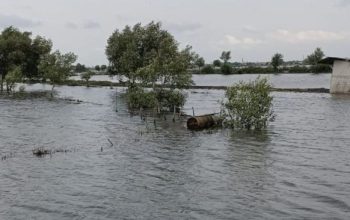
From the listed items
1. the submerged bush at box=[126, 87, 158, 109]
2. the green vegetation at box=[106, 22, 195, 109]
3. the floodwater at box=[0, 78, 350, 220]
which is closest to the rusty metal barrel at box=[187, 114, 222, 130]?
the floodwater at box=[0, 78, 350, 220]

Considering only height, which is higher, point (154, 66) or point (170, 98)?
point (154, 66)

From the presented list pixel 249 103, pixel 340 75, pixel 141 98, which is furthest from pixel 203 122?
pixel 340 75

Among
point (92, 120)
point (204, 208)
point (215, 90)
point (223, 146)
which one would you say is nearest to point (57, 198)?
point (204, 208)

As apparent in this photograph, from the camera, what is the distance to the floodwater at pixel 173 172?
19.5 meters

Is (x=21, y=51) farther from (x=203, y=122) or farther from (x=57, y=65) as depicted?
(x=203, y=122)

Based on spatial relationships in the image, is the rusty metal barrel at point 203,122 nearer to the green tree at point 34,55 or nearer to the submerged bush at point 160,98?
the submerged bush at point 160,98

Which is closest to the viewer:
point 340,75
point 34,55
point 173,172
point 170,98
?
point 173,172

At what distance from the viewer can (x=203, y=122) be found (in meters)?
42.7

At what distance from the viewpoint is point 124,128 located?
45.0m

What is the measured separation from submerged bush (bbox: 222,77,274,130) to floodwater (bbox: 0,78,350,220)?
169 centimetres

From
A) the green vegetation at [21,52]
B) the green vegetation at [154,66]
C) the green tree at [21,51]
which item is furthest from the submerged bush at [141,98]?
the green tree at [21,51]

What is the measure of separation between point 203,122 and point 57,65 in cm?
5455

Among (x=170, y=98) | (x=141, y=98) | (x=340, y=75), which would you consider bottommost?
(x=141, y=98)

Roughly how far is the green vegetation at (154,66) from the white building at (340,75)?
97.9 feet
